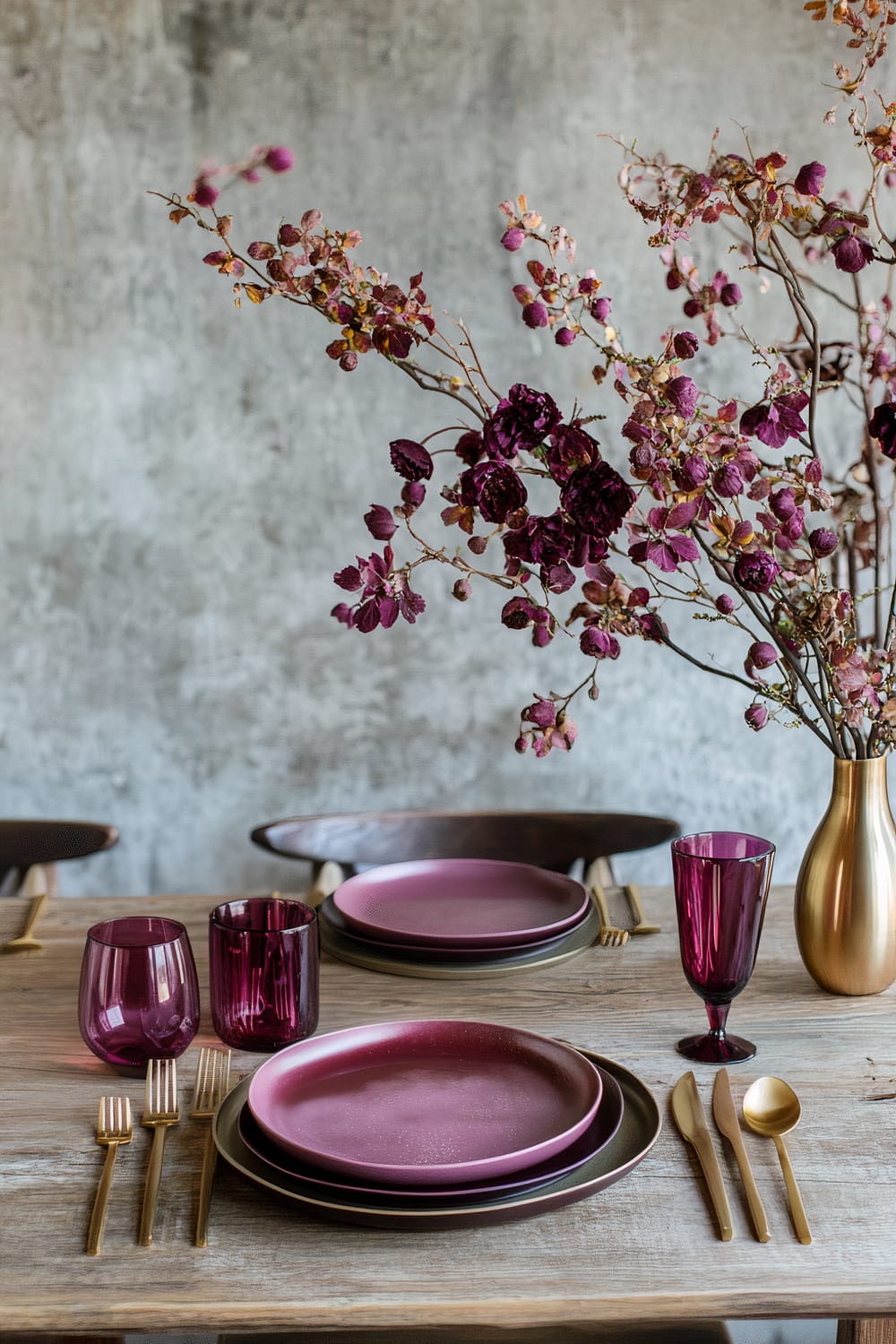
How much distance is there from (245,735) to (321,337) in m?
0.83

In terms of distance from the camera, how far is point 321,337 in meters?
2.45

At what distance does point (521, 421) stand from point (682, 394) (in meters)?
0.15

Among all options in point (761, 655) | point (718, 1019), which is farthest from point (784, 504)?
point (718, 1019)

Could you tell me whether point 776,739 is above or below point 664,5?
below

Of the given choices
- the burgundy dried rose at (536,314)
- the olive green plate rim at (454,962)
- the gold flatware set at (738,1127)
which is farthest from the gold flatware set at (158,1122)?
the burgundy dried rose at (536,314)

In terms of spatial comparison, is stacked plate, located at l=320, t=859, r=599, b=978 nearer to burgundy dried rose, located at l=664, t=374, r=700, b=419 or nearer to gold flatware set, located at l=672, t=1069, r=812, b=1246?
gold flatware set, located at l=672, t=1069, r=812, b=1246

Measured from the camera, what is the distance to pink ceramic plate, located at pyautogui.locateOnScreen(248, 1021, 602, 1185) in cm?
90

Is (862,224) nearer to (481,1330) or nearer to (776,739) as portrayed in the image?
(481,1330)

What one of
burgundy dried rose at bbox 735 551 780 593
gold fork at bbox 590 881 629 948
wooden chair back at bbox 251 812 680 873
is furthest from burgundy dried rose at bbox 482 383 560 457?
wooden chair back at bbox 251 812 680 873

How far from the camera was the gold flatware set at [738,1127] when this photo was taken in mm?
869

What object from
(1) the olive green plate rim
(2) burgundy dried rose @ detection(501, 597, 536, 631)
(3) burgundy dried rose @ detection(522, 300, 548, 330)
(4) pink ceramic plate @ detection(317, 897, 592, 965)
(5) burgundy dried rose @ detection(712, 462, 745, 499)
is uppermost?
(3) burgundy dried rose @ detection(522, 300, 548, 330)

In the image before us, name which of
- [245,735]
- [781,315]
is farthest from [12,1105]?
Answer: [781,315]

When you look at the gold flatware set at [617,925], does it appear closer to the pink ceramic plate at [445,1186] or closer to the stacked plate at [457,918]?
the stacked plate at [457,918]

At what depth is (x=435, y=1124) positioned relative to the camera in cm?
99
